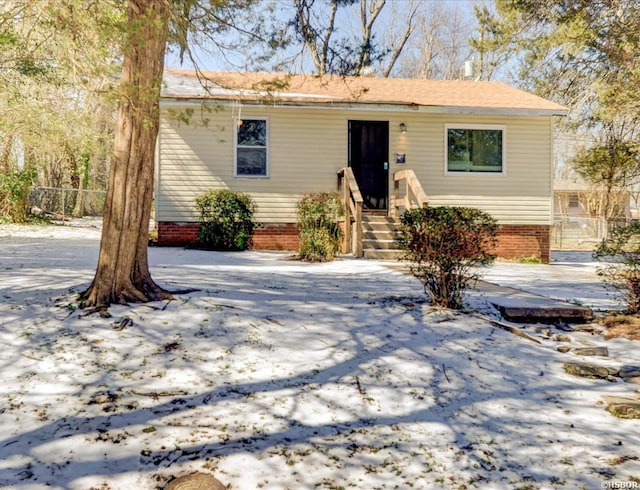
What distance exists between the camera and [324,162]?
12.2 meters

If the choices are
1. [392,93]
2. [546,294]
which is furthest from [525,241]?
[546,294]

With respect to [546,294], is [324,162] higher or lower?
higher

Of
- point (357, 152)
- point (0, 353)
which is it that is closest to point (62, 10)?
point (0, 353)

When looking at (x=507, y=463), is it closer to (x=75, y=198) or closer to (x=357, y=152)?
(x=357, y=152)

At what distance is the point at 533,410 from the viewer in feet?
11.5

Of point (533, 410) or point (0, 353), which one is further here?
point (0, 353)

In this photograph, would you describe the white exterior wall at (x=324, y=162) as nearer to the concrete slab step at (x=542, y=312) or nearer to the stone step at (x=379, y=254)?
the stone step at (x=379, y=254)

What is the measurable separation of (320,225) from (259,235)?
6.33 feet

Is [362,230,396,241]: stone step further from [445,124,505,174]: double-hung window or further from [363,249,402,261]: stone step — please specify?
[445,124,505,174]: double-hung window

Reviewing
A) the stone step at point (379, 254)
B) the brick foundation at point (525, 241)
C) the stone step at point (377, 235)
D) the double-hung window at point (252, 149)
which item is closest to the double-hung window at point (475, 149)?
the brick foundation at point (525, 241)

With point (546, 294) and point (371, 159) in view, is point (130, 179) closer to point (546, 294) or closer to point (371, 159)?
point (546, 294)

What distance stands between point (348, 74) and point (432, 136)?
604 centimetres

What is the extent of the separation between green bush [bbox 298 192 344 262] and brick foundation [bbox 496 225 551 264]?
4384 millimetres

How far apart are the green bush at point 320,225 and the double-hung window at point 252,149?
1.38 metres
